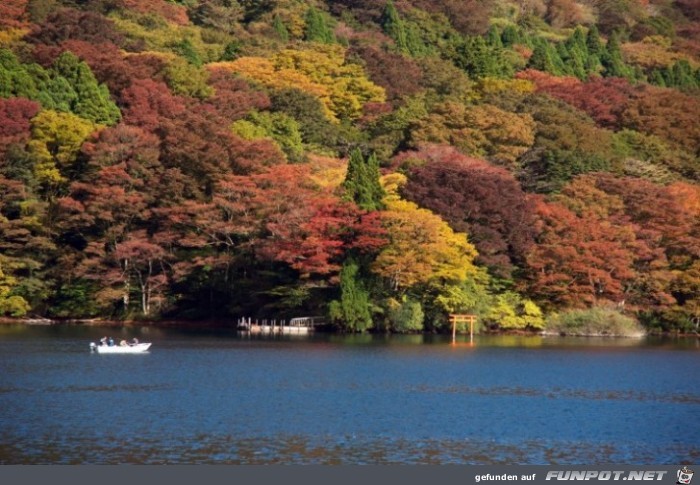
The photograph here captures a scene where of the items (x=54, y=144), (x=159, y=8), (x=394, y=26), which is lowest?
(x=54, y=144)

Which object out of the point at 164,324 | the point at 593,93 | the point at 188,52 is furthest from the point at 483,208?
the point at 188,52

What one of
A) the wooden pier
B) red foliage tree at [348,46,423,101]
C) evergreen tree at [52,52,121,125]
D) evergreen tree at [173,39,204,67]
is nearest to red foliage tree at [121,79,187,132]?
evergreen tree at [52,52,121,125]

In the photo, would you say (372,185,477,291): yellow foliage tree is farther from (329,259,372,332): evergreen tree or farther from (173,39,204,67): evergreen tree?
(173,39,204,67): evergreen tree

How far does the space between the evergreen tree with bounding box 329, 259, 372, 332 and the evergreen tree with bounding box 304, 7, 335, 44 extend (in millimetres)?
51235

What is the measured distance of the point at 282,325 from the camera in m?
65.9

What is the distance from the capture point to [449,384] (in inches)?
1661

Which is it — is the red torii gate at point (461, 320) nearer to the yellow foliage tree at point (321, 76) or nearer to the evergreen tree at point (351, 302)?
the evergreen tree at point (351, 302)

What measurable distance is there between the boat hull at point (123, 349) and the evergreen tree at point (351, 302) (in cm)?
1399

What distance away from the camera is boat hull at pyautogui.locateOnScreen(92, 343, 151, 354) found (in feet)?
168

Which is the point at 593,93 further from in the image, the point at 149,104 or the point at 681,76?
the point at 149,104

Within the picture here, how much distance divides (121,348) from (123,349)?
92 mm

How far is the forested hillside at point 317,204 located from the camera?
6512 centimetres

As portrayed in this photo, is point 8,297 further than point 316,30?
No

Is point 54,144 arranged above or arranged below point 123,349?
above
